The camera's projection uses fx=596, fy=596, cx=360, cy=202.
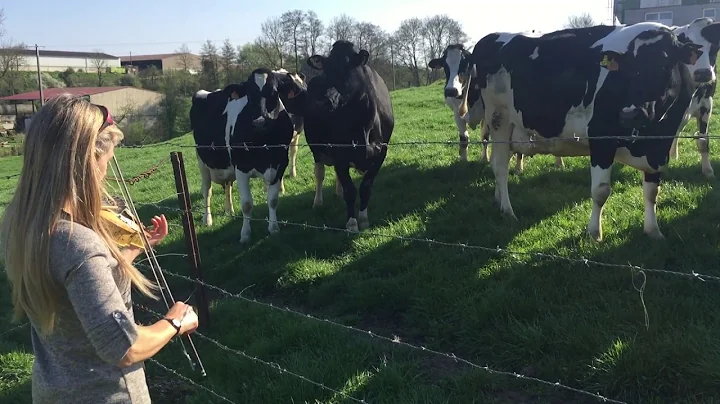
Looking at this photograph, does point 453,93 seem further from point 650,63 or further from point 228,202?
point 228,202

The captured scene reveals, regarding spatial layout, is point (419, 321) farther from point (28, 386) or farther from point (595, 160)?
point (28, 386)

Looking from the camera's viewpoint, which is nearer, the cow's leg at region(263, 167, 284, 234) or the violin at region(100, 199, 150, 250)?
the violin at region(100, 199, 150, 250)

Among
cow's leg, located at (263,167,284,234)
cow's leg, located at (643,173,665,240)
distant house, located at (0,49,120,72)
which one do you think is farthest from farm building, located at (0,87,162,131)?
cow's leg, located at (643,173,665,240)

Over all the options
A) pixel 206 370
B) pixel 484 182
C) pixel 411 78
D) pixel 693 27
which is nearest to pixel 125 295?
pixel 206 370

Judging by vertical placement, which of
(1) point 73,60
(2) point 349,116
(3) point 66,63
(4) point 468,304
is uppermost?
(1) point 73,60

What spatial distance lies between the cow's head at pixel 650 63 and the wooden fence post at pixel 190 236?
388 centimetres

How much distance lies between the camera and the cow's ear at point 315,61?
764cm

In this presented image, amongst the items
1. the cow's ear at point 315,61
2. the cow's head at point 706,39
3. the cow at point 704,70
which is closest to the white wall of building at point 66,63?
the cow's ear at point 315,61

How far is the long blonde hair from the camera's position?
2023 millimetres

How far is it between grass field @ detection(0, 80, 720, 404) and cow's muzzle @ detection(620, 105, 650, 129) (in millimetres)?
1044

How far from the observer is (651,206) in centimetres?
554

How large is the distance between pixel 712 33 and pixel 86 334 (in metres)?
7.95

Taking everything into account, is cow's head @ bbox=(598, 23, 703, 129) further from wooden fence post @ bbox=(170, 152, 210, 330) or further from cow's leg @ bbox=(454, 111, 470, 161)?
cow's leg @ bbox=(454, 111, 470, 161)

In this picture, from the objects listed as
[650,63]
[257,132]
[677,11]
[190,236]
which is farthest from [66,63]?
[650,63]
